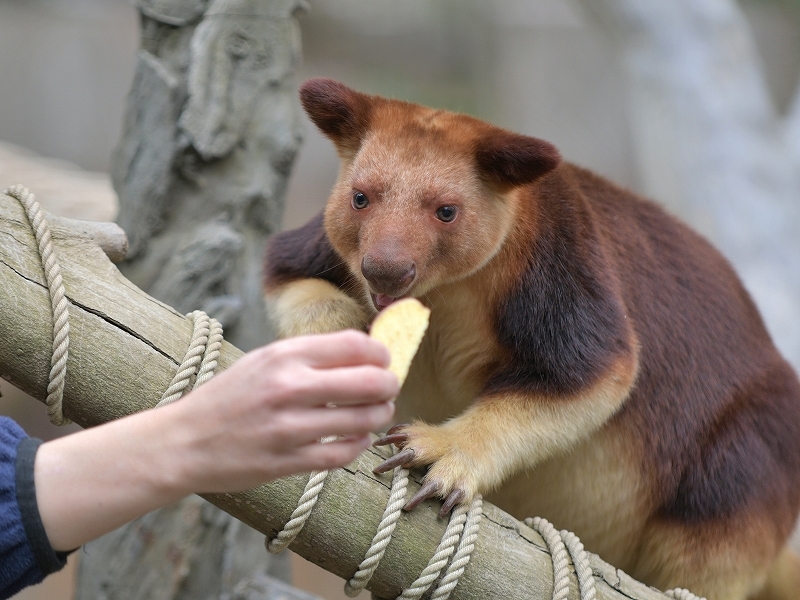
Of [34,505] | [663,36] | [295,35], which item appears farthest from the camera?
[663,36]

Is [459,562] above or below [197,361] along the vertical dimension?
below

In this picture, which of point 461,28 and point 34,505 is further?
point 461,28

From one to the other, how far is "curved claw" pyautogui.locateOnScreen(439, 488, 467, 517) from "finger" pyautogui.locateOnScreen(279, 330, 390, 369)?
1081 millimetres

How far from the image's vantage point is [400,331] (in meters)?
1.70

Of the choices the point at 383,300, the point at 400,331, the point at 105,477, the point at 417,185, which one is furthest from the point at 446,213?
the point at 105,477

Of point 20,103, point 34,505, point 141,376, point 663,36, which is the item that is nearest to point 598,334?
point 141,376

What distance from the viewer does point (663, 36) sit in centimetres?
693

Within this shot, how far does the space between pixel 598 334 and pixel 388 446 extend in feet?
2.56

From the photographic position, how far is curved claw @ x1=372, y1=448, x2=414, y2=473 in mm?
2338

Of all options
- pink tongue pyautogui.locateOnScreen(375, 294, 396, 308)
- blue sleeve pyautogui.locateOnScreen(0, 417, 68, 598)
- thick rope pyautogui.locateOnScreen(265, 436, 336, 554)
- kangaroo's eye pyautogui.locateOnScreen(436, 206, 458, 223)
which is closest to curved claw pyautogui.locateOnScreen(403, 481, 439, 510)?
thick rope pyautogui.locateOnScreen(265, 436, 336, 554)

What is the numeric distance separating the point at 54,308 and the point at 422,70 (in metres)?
10.6

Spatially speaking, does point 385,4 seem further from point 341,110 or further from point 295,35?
point 341,110

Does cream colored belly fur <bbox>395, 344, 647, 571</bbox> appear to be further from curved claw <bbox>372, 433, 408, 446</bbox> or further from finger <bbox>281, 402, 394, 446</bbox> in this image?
finger <bbox>281, 402, 394, 446</bbox>

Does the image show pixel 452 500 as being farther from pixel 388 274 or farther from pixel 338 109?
pixel 338 109
